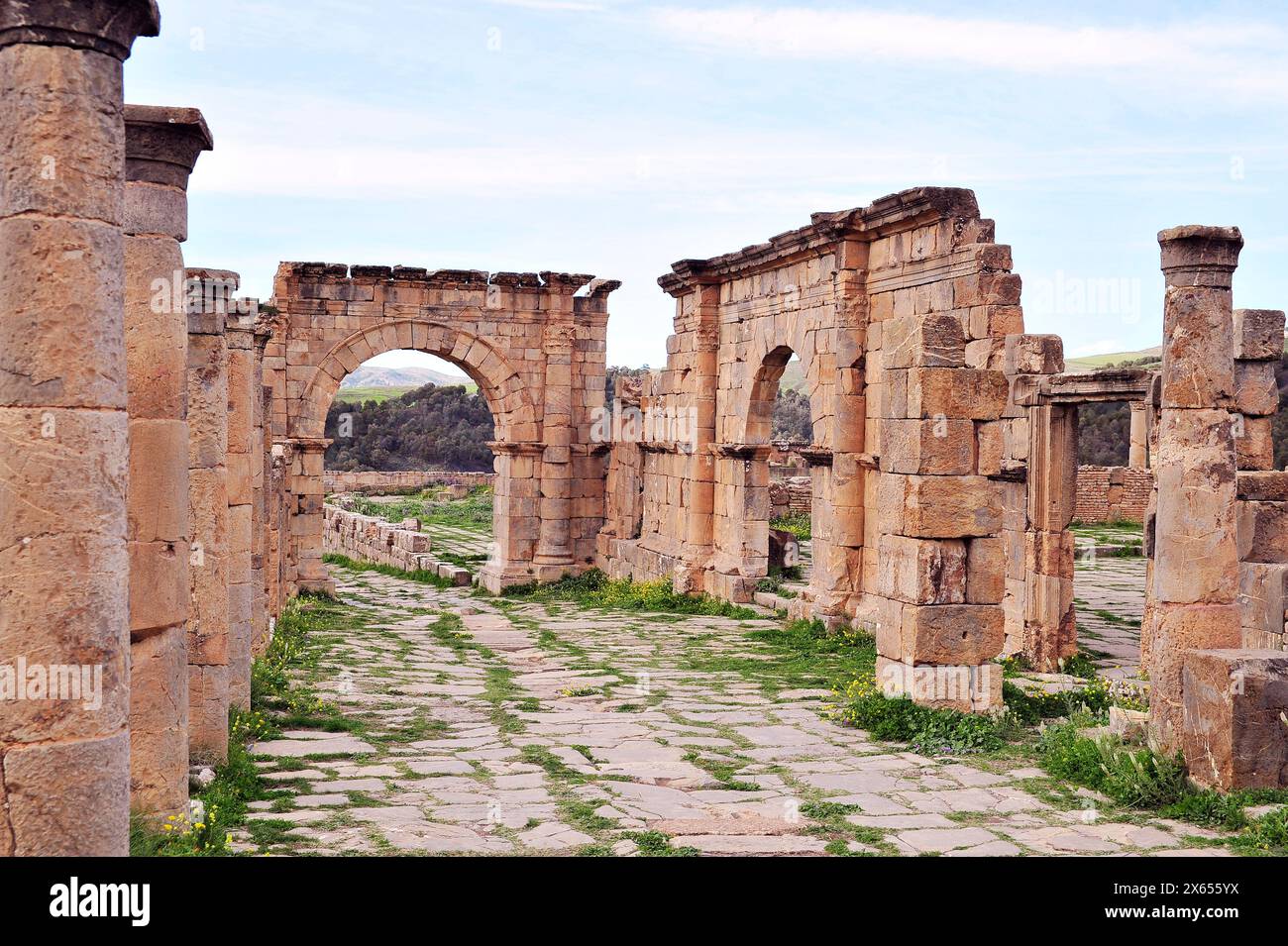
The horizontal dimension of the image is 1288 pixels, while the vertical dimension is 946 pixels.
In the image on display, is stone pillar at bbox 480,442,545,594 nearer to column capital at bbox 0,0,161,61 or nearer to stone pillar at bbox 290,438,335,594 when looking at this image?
stone pillar at bbox 290,438,335,594

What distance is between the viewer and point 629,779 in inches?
308

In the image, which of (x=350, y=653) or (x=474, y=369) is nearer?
(x=350, y=653)

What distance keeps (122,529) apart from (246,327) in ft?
14.1

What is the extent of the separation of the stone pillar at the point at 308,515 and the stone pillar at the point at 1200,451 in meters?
13.4

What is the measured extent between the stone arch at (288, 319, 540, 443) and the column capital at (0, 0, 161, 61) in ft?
50.6

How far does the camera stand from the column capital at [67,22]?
4.27 m

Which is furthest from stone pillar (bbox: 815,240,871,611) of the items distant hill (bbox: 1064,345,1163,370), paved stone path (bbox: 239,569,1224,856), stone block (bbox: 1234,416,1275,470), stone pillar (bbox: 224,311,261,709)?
distant hill (bbox: 1064,345,1163,370)

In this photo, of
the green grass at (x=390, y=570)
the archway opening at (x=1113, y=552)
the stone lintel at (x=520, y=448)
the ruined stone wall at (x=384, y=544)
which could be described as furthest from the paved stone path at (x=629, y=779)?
the ruined stone wall at (x=384, y=544)

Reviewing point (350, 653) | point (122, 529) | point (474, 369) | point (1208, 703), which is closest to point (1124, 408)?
point (474, 369)

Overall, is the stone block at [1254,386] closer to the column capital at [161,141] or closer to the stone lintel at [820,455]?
the stone lintel at [820,455]

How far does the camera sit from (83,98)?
4387 millimetres

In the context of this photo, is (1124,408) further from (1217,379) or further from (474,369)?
(1217,379)

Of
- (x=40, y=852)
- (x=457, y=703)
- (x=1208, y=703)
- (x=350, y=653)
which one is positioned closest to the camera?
(x=40, y=852)

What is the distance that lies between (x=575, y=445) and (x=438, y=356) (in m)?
2.65
